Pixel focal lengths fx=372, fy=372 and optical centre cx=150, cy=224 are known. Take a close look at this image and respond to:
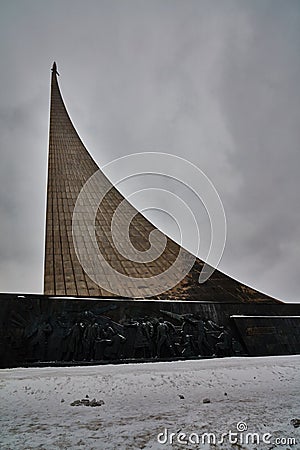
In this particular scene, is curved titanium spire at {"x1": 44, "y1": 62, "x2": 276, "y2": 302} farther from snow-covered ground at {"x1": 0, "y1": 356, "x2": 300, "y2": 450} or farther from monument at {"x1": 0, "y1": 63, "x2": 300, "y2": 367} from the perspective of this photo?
snow-covered ground at {"x1": 0, "y1": 356, "x2": 300, "y2": 450}

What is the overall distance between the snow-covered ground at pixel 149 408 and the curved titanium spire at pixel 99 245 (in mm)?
3563

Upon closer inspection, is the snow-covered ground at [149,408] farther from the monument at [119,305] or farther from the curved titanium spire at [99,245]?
the curved titanium spire at [99,245]

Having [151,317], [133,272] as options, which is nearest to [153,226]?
[133,272]

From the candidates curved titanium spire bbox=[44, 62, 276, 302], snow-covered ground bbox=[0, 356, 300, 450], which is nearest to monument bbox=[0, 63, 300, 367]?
curved titanium spire bbox=[44, 62, 276, 302]

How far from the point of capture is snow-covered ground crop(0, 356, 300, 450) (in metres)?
1.58

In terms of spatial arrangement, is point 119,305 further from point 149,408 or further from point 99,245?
point 99,245

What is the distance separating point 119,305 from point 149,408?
2.49 meters

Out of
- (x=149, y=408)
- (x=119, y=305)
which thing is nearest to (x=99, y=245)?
(x=119, y=305)

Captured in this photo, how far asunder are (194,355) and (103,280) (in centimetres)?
273

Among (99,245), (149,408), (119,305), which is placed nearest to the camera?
(149,408)

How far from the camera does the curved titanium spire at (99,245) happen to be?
6.79 metres

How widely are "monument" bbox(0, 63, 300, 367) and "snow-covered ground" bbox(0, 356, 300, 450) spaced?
0.94 m

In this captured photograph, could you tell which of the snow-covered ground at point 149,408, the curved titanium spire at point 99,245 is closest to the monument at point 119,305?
the curved titanium spire at point 99,245

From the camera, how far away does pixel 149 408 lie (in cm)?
213
